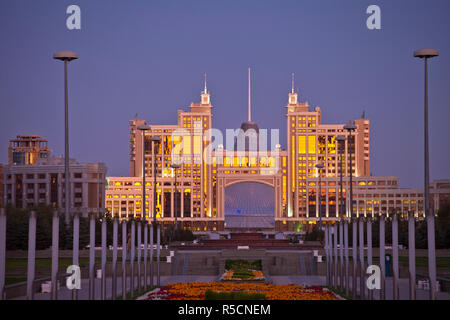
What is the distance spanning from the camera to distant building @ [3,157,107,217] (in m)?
142

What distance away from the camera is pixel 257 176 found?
173 m

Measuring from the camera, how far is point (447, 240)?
5397 cm

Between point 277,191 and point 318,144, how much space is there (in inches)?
604

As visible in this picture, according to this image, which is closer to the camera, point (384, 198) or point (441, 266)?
point (441, 266)

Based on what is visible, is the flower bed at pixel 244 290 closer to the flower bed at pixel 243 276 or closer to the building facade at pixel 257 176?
the flower bed at pixel 243 276

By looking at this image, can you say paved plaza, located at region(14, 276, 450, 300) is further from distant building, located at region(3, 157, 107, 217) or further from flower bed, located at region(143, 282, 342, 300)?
distant building, located at region(3, 157, 107, 217)

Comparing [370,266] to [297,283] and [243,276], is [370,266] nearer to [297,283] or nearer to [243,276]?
[297,283]

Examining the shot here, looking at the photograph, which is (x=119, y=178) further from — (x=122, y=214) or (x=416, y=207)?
Answer: (x=416, y=207)

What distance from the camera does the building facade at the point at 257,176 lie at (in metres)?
164

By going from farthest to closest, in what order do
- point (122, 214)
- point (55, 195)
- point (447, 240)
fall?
1. point (122, 214)
2. point (55, 195)
3. point (447, 240)

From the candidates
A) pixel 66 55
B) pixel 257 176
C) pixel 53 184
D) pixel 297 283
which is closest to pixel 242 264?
pixel 297 283

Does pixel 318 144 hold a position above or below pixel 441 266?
above

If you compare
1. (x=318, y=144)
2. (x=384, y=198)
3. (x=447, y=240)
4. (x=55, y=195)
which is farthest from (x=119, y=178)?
(x=447, y=240)
